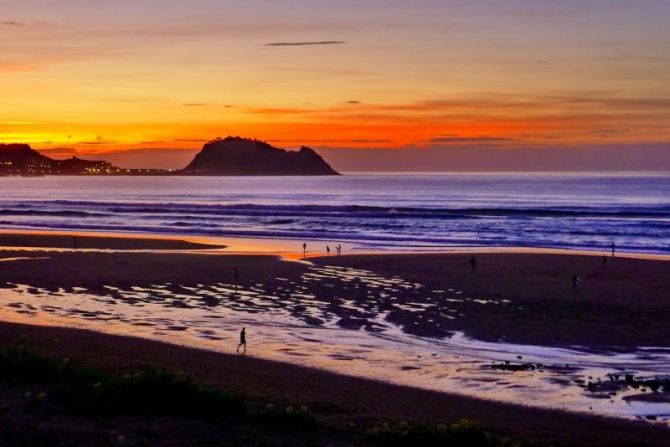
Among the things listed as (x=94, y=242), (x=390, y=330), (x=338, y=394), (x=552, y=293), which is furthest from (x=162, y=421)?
(x=94, y=242)

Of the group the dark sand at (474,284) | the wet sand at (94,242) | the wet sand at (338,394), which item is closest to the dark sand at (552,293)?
the dark sand at (474,284)

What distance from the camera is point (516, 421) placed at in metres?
11.4

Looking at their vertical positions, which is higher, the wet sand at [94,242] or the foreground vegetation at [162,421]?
the foreground vegetation at [162,421]

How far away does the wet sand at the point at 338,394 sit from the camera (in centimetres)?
1086

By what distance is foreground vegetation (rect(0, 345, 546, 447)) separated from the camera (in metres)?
8.90

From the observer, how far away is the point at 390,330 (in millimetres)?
18828

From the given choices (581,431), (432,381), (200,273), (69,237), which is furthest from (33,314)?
(69,237)

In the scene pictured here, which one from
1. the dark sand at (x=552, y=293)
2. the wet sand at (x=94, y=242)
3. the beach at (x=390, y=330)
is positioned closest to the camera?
the beach at (x=390, y=330)

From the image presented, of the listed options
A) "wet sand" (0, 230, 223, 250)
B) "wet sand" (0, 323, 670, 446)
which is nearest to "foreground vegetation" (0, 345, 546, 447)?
"wet sand" (0, 323, 670, 446)

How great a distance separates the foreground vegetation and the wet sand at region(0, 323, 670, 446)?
1.00m

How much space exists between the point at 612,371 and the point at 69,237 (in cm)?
3964

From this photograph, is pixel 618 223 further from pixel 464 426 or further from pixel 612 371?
pixel 464 426

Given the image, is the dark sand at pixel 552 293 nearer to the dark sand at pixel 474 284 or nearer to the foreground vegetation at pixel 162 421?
the dark sand at pixel 474 284

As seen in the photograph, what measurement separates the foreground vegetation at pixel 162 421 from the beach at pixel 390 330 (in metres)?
1.43
